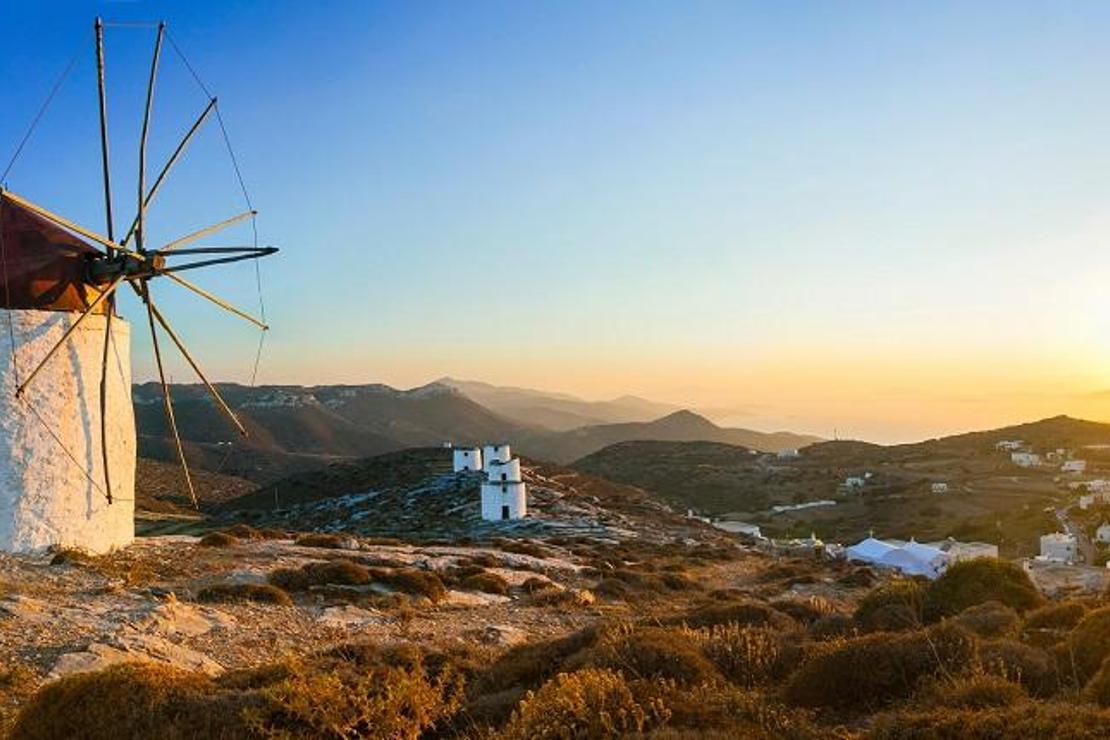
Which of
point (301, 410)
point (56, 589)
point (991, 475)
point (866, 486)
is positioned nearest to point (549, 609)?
point (56, 589)

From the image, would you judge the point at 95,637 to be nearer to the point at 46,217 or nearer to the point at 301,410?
the point at 46,217

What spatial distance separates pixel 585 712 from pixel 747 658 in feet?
12.0

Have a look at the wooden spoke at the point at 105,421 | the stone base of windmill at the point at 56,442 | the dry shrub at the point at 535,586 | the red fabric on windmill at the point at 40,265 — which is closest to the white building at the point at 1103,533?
the dry shrub at the point at 535,586

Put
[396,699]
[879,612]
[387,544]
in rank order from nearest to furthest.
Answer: [396,699] < [879,612] < [387,544]

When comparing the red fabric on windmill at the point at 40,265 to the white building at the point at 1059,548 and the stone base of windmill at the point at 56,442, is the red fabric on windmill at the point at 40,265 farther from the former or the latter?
the white building at the point at 1059,548

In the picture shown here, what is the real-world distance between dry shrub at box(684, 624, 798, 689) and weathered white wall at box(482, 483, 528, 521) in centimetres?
4188

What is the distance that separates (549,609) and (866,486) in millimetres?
89402

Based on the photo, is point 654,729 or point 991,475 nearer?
point 654,729

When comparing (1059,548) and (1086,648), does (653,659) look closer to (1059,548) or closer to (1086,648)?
(1086,648)

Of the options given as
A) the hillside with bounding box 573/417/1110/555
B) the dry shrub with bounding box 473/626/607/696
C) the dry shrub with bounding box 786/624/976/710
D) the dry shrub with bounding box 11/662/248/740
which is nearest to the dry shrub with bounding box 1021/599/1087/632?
the dry shrub with bounding box 786/624/976/710

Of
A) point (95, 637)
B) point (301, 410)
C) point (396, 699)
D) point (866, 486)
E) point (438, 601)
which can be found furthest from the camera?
point (301, 410)

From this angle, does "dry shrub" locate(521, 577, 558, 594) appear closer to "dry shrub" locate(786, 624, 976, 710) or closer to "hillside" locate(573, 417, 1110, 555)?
"dry shrub" locate(786, 624, 976, 710)

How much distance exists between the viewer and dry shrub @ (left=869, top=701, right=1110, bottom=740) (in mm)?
6105

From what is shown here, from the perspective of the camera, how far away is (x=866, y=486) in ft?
328
